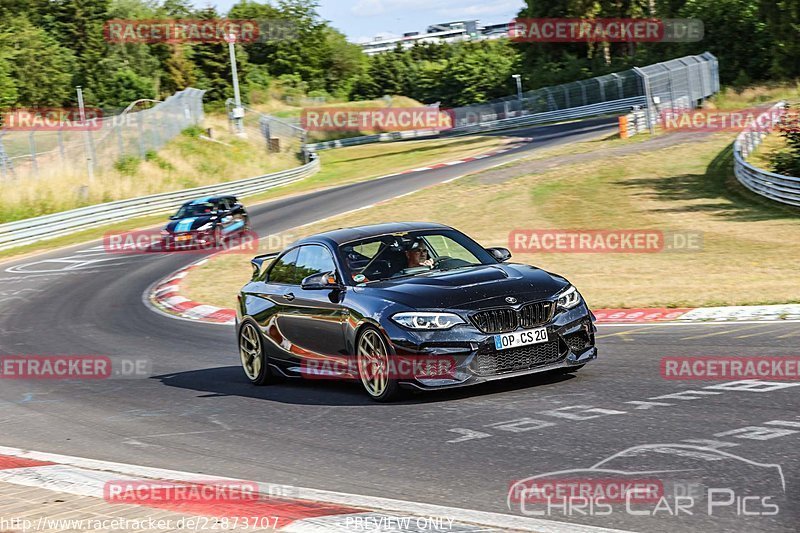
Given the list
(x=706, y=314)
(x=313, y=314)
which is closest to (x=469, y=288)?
(x=313, y=314)

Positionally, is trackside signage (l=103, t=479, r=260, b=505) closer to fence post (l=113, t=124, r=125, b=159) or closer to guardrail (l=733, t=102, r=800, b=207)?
guardrail (l=733, t=102, r=800, b=207)

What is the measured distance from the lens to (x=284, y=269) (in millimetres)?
11016

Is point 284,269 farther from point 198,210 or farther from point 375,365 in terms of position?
point 198,210

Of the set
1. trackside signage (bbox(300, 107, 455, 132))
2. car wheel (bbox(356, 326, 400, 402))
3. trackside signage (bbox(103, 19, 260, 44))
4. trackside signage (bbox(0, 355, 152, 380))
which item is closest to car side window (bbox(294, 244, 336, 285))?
car wheel (bbox(356, 326, 400, 402))

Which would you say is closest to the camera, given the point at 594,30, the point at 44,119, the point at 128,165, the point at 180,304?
the point at 180,304

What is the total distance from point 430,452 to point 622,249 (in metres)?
17.4

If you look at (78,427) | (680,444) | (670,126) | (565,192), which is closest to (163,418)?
(78,427)

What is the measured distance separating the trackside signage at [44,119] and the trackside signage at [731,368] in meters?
37.4

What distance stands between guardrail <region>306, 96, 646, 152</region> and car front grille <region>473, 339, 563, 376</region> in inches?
2452

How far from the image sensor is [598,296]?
16.5 m

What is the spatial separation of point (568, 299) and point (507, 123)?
2794 inches

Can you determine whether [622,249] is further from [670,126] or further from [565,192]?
[670,126]

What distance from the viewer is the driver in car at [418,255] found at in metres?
9.92

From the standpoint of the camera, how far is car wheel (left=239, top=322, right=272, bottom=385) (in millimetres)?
11094
